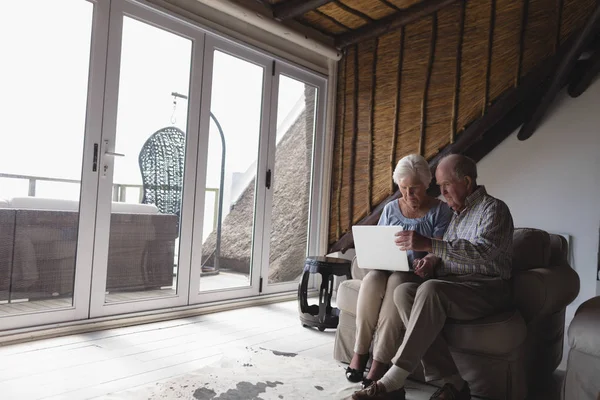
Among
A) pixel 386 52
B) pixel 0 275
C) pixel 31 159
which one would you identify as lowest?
pixel 0 275

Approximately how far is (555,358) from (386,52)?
2.92 meters

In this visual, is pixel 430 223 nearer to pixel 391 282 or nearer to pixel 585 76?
pixel 391 282

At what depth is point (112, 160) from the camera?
10.2 ft

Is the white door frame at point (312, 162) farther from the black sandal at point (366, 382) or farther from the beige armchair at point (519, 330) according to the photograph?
the black sandal at point (366, 382)

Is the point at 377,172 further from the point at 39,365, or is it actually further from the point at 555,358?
the point at 39,365

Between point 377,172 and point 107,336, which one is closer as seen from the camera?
point 107,336

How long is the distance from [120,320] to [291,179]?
2.02 m

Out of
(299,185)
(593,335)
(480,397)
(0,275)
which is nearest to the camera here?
(593,335)

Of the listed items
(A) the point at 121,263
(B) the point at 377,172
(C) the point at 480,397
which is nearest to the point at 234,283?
(A) the point at 121,263

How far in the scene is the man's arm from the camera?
82.0 inches

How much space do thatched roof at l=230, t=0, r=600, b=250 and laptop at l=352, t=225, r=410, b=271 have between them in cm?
193

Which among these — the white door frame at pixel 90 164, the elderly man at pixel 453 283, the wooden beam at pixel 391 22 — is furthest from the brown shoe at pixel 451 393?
the wooden beam at pixel 391 22

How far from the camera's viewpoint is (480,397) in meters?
2.14

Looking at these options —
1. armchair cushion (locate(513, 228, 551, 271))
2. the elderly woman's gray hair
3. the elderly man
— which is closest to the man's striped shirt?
the elderly man
